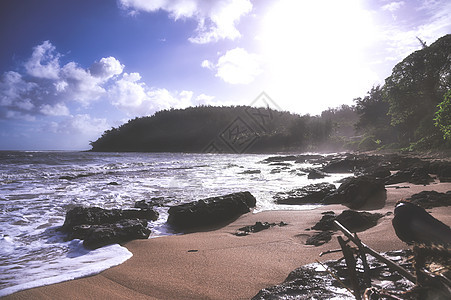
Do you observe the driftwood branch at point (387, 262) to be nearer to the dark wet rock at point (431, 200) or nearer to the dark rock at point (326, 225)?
the dark rock at point (326, 225)

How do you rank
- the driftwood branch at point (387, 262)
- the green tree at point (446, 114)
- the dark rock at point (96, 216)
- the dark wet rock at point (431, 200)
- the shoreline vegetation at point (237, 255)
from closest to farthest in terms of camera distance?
the driftwood branch at point (387, 262), the shoreline vegetation at point (237, 255), the dark wet rock at point (431, 200), the dark rock at point (96, 216), the green tree at point (446, 114)

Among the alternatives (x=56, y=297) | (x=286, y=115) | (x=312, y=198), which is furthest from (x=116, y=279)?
(x=286, y=115)

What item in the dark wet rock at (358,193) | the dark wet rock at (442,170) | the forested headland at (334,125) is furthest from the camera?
the forested headland at (334,125)

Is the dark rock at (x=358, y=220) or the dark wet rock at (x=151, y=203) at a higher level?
the dark rock at (x=358, y=220)

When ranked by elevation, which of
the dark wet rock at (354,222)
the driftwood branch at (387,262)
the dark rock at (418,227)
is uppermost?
the driftwood branch at (387,262)

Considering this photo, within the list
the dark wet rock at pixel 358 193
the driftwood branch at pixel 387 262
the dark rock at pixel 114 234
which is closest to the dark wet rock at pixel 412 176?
the dark wet rock at pixel 358 193

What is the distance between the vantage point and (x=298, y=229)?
12.2ft

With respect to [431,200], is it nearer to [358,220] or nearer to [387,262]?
[358,220]

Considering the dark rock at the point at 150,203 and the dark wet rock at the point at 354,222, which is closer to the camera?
the dark wet rock at the point at 354,222

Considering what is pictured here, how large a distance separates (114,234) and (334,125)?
60.2 meters

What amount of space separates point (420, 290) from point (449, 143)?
1554 cm

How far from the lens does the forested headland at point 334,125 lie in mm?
17938

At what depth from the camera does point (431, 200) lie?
4.04 m

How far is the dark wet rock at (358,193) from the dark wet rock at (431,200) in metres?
0.92
